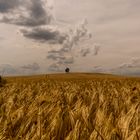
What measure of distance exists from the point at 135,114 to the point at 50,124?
88cm

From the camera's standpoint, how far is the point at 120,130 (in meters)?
2.82

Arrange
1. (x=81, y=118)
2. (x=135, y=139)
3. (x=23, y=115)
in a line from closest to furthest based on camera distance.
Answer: (x=135, y=139) < (x=81, y=118) < (x=23, y=115)

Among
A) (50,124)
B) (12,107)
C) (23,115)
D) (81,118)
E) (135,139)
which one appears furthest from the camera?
(12,107)

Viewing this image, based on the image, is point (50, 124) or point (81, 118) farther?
point (81, 118)

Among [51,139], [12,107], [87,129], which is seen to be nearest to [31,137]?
[51,139]

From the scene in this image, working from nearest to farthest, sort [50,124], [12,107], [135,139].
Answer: [135,139], [50,124], [12,107]

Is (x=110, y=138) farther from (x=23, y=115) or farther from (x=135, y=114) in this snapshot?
(x=23, y=115)

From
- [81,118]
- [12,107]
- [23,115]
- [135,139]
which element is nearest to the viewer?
[135,139]

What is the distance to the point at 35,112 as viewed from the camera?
3.88 m

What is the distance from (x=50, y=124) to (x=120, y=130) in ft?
2.31

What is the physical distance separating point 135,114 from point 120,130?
74cm

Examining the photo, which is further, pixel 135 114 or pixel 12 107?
pixel 12 107

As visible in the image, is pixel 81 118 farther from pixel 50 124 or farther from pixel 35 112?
pixel 35 112

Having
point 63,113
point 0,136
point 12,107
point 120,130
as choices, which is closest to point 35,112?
point 63,113
